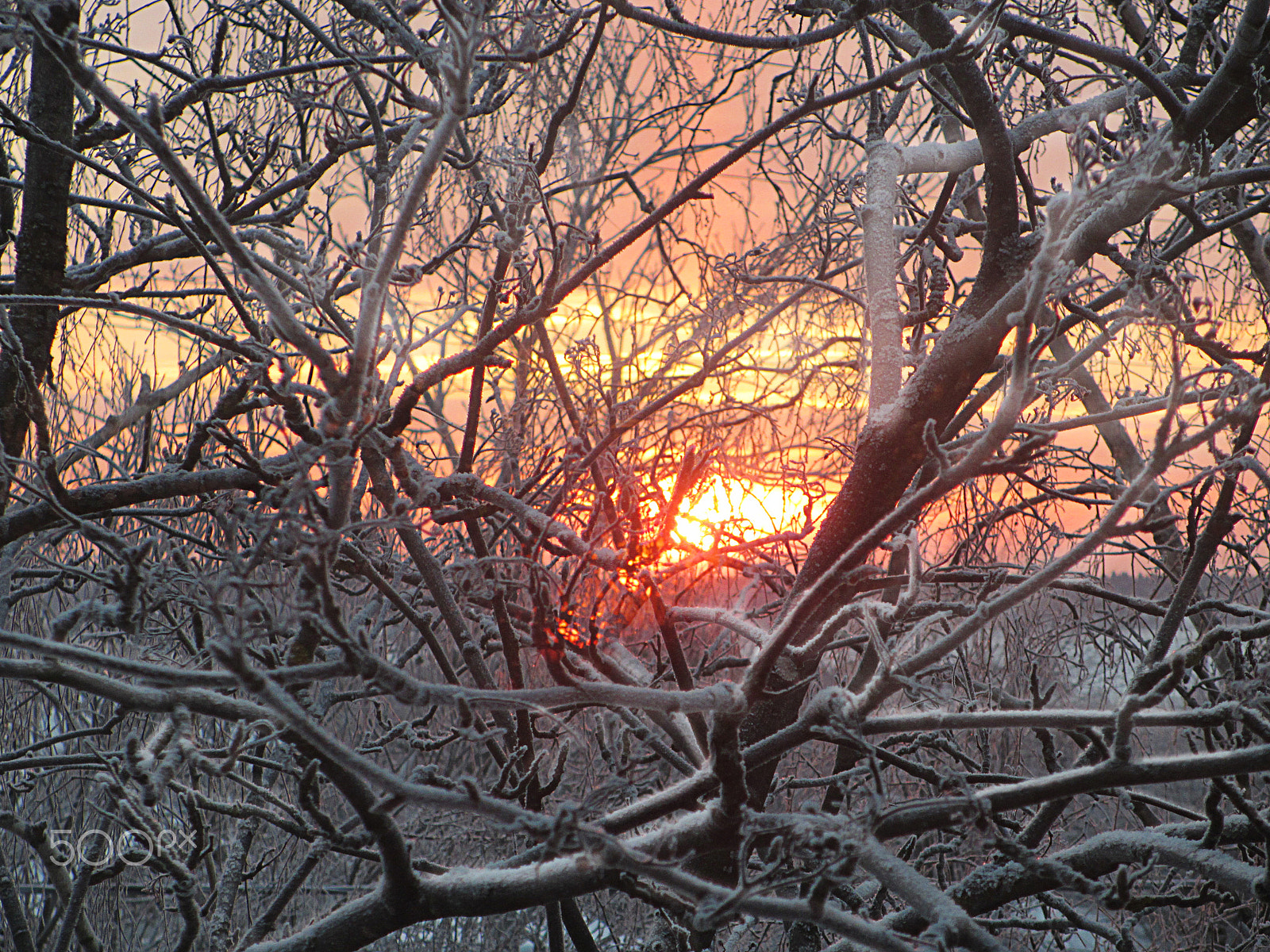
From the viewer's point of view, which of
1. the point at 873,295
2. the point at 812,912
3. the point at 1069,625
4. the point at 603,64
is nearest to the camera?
the point at 812,912

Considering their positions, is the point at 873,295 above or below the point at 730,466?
above

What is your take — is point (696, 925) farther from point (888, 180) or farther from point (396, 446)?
point (888, 180)

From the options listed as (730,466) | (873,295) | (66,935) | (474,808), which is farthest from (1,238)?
(474,808)

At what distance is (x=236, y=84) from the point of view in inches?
124

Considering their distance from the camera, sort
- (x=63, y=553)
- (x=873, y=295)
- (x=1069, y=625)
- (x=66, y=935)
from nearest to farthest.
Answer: (x=66, y=935) → (x=873, y=295) → (x=1069, y=625) → (x=63, y=553)

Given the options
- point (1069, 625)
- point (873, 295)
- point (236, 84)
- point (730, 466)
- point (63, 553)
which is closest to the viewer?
point (236, 84)

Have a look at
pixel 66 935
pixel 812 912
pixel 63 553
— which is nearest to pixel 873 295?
pixel 812 912

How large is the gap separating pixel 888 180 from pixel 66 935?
3.93 metres

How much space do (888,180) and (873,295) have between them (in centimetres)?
49

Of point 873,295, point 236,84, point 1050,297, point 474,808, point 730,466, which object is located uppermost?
point 236,84

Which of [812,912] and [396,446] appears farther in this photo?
[396,446]

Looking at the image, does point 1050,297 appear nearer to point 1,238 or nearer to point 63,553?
point 1,238

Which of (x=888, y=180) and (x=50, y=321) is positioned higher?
(x=50, y=321)

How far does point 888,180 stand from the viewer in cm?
360
